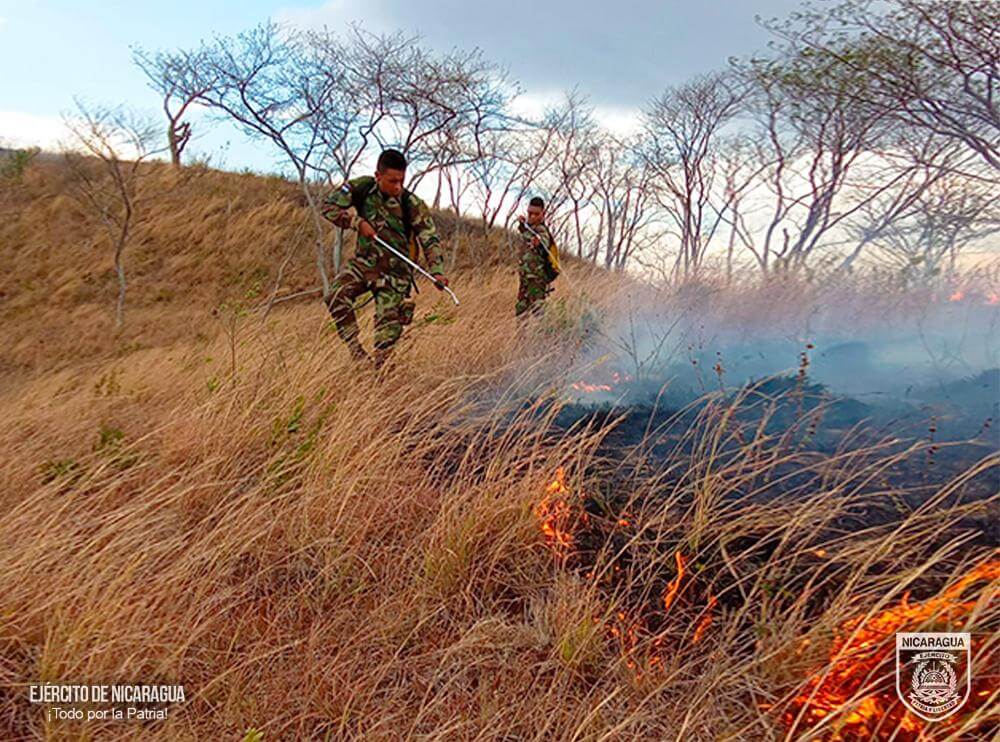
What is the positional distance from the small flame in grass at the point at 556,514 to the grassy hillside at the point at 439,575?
0.04 feet

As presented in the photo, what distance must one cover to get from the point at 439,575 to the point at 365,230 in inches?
113

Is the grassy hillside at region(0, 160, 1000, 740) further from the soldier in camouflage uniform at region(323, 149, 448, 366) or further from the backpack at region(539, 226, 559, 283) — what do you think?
the backpack at region(539, 226, 559, 283)

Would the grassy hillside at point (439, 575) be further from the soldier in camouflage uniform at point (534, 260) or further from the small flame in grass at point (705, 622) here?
the soldier in camouflage uniform at point (534, 260)

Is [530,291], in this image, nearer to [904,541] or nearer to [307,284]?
[904,541]

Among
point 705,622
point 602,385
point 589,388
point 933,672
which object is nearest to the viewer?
point 933,672

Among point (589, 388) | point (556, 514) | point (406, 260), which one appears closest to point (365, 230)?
point (406, 260)

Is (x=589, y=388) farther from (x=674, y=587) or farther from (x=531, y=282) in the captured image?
(x=531, y=282)

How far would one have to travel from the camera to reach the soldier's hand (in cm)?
404

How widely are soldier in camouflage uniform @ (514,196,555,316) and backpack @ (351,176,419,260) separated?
2.22 metres

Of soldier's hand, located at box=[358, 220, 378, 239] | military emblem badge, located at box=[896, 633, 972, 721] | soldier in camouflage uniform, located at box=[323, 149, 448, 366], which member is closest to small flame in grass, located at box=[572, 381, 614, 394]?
soldier in camouflage uniform, located at box=[323, 149, 448, 366]

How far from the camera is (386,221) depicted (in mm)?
4176

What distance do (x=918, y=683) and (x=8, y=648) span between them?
8.12ft

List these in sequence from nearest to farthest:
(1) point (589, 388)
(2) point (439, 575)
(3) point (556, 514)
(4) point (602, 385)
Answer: (2) point (439, 575)
(3) point (556, 514)
(1) point (589, 388)
(4) point (602, 385)

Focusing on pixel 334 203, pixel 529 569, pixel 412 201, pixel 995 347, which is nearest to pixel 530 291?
pixel 412 201
